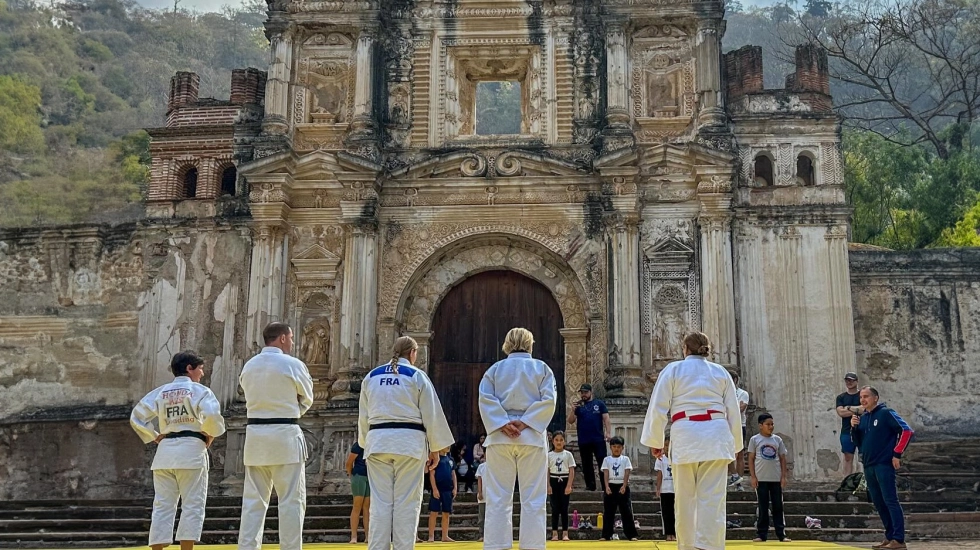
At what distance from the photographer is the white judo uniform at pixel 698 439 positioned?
729cm

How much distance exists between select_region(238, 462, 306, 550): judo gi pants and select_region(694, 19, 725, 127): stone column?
1080cm

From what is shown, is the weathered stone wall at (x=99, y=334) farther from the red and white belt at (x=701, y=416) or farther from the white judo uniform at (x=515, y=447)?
the red and white belt at (x=701, y=416)

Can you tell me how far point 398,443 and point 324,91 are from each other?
1133 centimetres

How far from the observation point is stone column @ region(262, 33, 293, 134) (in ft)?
56.5

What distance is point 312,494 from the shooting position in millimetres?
15062

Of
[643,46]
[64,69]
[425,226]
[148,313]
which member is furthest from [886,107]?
[64,69]

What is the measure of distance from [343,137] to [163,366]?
483cm

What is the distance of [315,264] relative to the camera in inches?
666

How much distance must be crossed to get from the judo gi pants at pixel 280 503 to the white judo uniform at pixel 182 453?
0.59 metres

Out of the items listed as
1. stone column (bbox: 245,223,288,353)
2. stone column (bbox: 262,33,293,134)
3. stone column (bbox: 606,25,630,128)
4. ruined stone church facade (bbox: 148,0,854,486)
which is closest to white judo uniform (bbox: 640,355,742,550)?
ruined stone church facade (bbox: 148,0,854,486)

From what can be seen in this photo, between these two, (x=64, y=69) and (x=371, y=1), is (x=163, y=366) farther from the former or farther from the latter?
(x=64, y=69)

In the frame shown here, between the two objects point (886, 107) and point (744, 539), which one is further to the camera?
point (886, 107)

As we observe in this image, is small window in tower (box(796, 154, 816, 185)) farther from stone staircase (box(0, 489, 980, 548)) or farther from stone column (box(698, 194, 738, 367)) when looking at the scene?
stone staircase (box(0, 489, 980, 548))

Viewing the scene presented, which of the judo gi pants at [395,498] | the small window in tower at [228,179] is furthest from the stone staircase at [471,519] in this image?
the small window in tower at [228,179]
